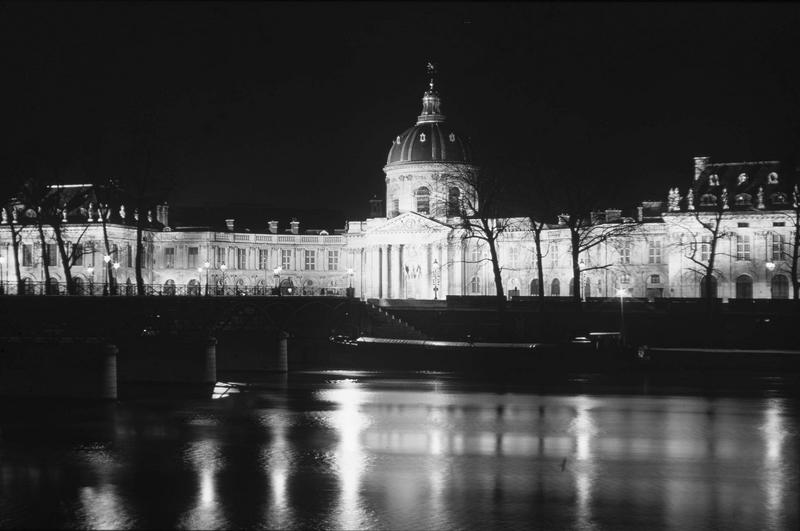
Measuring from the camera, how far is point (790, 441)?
42906mm

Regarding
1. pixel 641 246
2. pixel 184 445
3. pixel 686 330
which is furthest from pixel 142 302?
pixel 641 246

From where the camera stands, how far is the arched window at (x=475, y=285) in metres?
171

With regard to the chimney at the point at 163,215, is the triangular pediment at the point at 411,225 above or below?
Result: below

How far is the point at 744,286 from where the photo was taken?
5344 inches

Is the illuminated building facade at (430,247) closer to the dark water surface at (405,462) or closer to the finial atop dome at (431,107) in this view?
the finial atop dome at (431,107)

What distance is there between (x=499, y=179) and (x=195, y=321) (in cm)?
4072

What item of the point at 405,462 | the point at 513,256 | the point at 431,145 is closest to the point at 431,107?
the point at 431,145

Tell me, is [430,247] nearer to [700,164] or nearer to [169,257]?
[169,257]

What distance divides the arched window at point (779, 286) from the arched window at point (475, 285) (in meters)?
46.7

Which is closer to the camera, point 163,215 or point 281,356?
point 281,356

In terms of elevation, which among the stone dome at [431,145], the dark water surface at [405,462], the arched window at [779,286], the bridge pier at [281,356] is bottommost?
the dark water surface at [405,462]

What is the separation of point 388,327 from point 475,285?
7134 centimetres

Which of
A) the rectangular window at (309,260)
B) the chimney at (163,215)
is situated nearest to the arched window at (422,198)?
the rectangular window at (309,260)

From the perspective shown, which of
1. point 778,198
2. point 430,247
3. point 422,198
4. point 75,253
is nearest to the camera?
point 75,253
